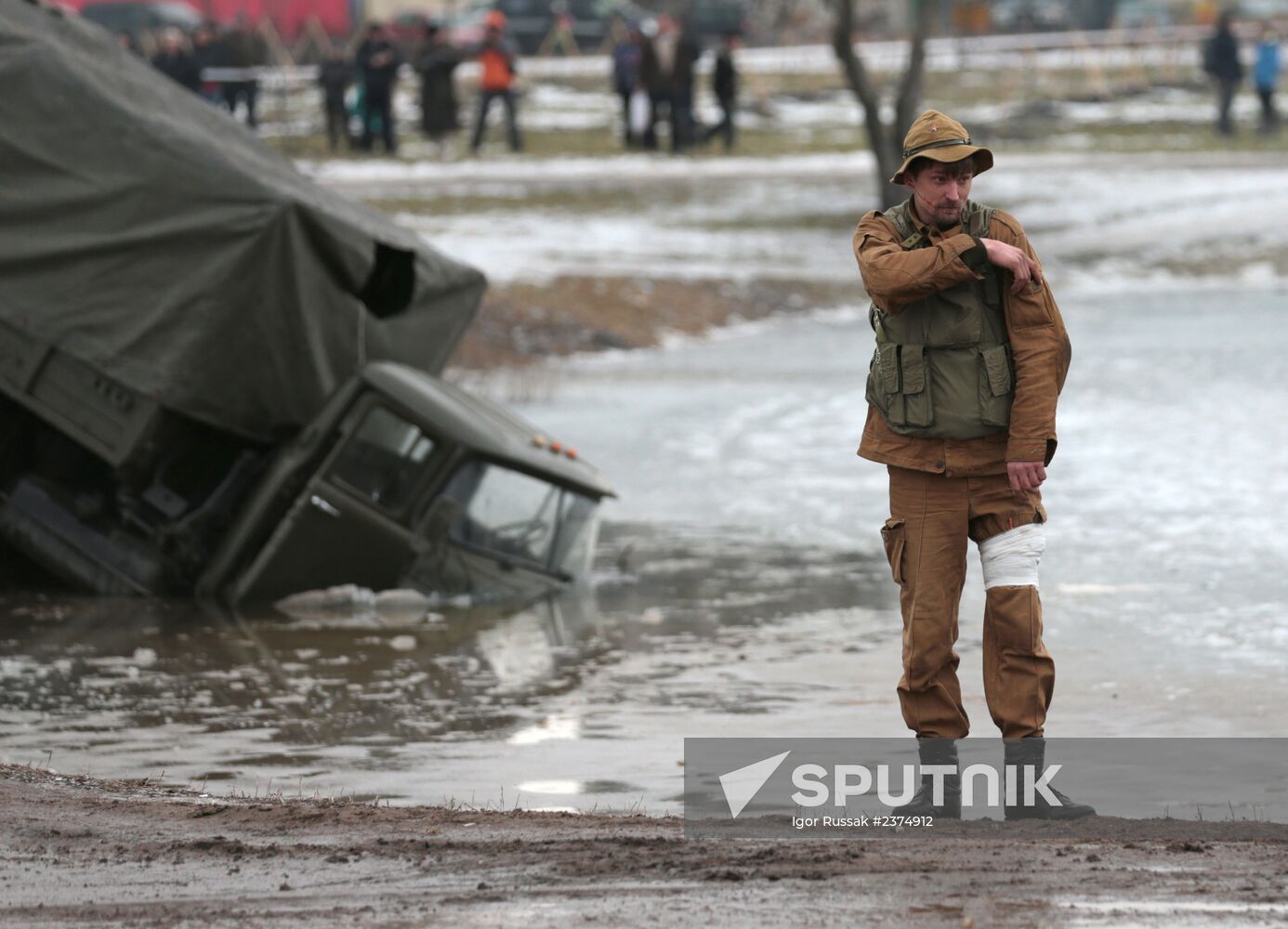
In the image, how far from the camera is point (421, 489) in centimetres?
1129

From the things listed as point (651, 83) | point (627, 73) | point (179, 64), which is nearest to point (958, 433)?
point (179, 64)

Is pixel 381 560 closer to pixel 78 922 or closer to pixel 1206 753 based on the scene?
pixel 1206 753

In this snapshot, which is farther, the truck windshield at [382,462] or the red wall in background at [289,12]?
the red wall in background at [289,12]

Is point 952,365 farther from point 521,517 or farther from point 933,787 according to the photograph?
point 521,517

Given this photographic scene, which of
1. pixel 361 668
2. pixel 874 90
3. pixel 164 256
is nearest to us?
pixel 361 668

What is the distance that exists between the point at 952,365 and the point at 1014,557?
584 mm

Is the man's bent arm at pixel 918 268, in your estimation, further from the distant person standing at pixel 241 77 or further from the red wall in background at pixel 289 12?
the red wall in background at pixel 289 12

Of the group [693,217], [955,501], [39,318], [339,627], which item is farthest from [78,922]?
[693,217]

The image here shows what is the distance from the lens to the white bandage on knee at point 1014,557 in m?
6.55

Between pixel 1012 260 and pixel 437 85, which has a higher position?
pixel 1012 260

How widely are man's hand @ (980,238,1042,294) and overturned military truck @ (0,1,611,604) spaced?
16.8ft

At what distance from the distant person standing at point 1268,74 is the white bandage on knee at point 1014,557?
124ft

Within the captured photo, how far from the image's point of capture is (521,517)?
11.7 meters

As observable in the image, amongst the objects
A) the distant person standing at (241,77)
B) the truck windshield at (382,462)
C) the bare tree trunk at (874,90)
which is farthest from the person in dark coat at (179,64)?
the truck windshield at (382,462)
